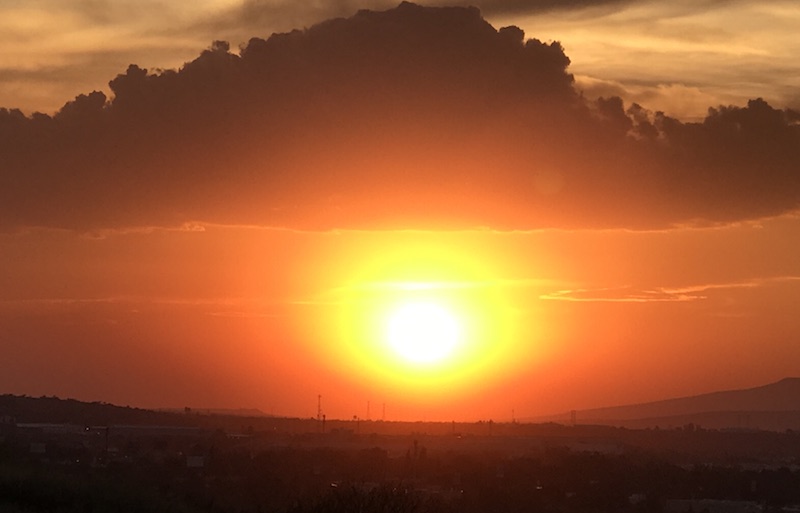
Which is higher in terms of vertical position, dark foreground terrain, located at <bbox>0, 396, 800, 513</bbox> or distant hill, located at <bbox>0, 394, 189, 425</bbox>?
distant hill, located at <bbox>0, 394, 189, 425</bbox>

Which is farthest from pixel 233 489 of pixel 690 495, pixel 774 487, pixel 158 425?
pixel 158 425

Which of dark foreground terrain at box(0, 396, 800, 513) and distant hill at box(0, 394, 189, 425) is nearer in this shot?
dark foreground terrain at box(0, 396, 800, 513)

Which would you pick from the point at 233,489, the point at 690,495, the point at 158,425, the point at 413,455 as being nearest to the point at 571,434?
the point at 158,425

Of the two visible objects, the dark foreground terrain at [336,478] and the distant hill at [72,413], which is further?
the distant hill at [72,413]

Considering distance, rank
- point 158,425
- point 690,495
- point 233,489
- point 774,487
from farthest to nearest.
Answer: point 158,425
point 774,487
point 690,495
point 233,489

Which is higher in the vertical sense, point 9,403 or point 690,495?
point 9,403

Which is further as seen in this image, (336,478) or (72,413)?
(72,413)

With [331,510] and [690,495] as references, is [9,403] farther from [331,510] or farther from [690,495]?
[331,510]

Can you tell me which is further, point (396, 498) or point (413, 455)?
point (413, 455)

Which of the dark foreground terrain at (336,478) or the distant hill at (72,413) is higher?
the distant hill at (72,413)

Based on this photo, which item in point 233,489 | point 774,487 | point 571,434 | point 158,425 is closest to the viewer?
point 233,489
